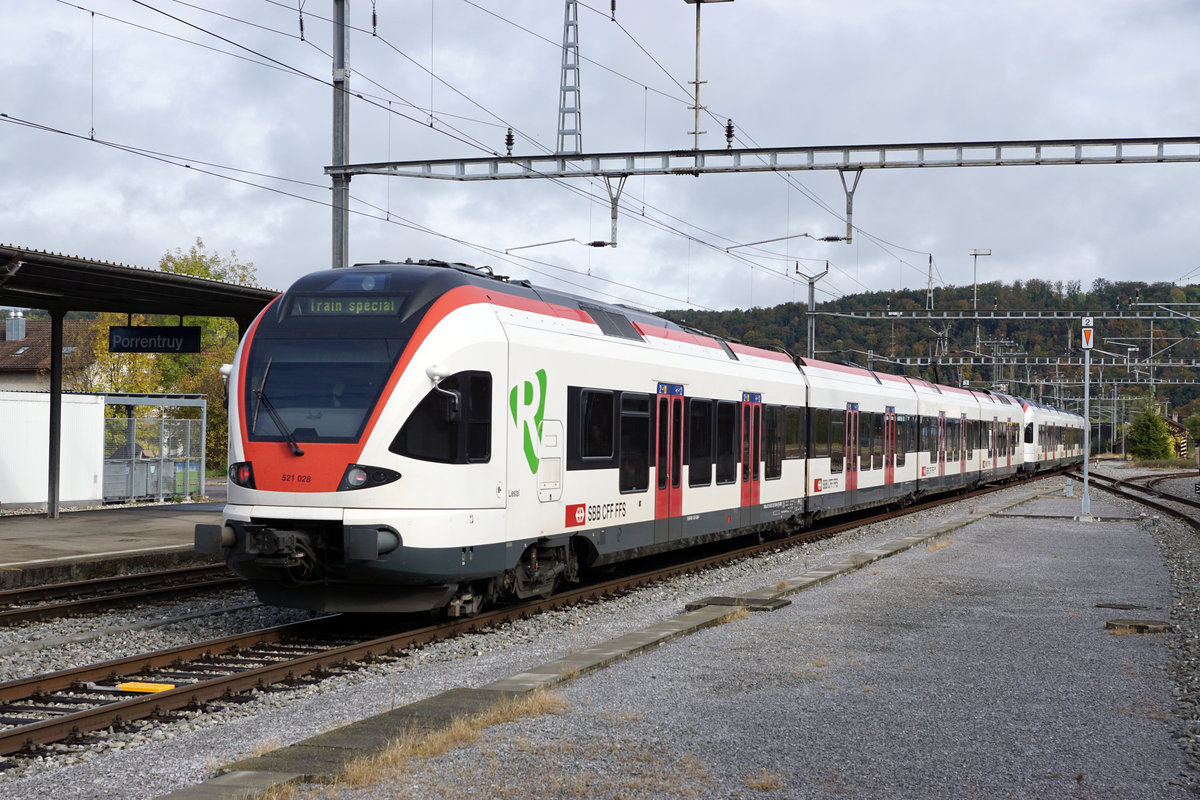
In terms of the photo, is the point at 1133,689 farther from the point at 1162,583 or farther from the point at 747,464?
the point at 747,464

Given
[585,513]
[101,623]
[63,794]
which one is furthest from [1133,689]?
[101,623]

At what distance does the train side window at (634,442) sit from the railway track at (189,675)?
2143 millimetres

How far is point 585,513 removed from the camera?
537 inches

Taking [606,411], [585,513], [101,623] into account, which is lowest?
[101,623]

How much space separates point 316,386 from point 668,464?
606 cm

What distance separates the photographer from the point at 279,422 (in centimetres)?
1098

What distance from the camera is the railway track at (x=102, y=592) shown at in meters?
12.8

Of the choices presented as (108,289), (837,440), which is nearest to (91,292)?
(108,289)

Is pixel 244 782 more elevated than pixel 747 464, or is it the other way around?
pixel 747 464

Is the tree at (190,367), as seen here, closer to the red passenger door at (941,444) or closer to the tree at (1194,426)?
the red passenger door at (941,444)

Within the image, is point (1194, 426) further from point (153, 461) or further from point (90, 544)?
point (90, 544)

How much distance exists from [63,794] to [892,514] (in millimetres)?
24970

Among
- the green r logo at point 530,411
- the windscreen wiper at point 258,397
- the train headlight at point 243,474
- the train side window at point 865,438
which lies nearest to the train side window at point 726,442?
the green r logo at point 530,411

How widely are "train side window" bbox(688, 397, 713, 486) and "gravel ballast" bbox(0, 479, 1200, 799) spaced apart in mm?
3097
